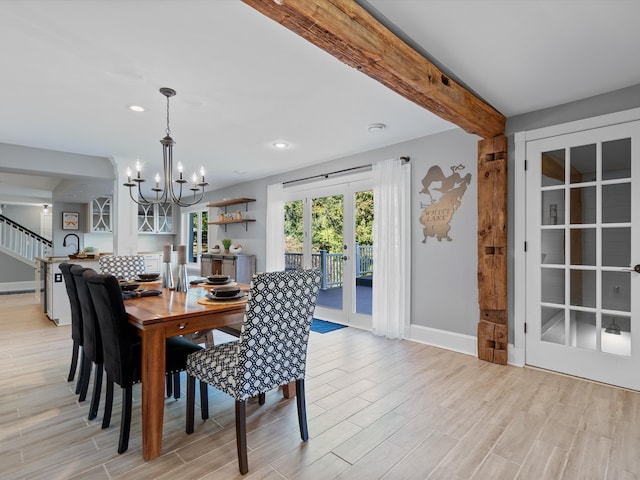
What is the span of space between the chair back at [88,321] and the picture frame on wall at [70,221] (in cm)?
747

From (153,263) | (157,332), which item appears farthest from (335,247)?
(157,332)

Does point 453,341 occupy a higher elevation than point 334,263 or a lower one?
lower

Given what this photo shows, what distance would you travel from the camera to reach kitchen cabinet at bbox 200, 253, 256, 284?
19.9 feet

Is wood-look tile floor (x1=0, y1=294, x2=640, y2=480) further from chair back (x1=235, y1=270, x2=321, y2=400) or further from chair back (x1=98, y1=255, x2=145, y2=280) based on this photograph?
chair back (x1=98, y1=255, x2=145, y2=280)

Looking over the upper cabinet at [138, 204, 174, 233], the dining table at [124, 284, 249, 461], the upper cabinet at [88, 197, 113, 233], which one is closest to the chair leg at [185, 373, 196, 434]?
the dining table at [124, 284, 249, 461]

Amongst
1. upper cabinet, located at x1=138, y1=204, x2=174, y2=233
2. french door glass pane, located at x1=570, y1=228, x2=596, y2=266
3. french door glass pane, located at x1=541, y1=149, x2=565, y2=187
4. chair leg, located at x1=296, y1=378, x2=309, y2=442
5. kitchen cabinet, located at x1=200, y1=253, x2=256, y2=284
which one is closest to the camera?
chair leg, located at x1=296, y1=378, x2=309, y2=442

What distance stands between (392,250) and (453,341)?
1.20 meters

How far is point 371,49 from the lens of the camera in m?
1.75

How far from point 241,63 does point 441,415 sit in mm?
2709

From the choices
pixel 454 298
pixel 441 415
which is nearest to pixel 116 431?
pixel 441 415

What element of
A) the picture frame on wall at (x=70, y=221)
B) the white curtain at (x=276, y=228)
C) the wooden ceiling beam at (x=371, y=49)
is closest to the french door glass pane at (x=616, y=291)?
the wooden ceiling beam at (x=371, y=49)

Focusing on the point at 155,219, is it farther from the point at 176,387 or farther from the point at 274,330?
the point at 274,330

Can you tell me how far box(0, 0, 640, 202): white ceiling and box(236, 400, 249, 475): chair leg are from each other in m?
2.04

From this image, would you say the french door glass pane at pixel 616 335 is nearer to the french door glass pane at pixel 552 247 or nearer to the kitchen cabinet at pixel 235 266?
the french door glass pane at pixel 552 247
